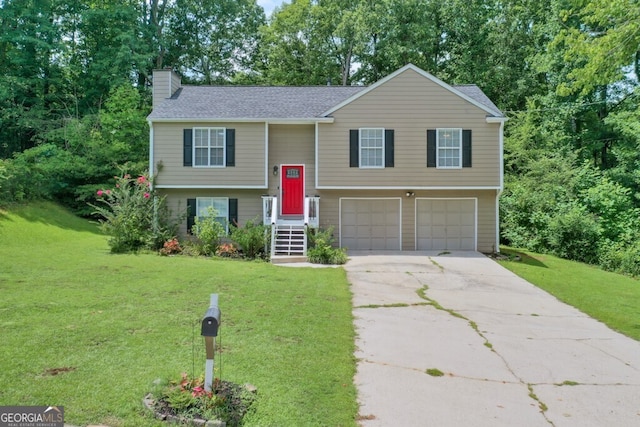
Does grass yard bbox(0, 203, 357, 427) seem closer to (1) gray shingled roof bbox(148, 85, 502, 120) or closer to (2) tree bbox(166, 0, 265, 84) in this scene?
(1) gray shingled roof bbox(148, 85, 502, 120)

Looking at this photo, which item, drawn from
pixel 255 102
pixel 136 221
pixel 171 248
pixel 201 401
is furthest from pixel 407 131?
pixel 201 401

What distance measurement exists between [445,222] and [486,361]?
37.2ft

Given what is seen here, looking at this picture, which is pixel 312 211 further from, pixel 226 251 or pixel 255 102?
pixel 255 102

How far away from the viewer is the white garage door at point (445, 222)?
1655cm

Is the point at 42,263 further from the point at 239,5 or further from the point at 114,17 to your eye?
the point at 239,5

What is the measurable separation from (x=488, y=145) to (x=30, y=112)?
22.0 meters

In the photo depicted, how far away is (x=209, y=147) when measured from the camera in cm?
1620

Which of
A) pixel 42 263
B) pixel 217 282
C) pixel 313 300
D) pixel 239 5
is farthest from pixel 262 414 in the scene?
pixel 239 5

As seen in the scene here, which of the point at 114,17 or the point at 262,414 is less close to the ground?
the point at 114,17

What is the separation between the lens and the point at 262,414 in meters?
3.89

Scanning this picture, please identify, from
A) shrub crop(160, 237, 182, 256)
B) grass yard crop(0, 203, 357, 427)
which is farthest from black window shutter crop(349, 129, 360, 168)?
shrub crop(160, 237, 182, 256)

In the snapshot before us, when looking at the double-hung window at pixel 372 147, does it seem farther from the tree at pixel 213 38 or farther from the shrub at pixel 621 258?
the tree at pixel 213 38

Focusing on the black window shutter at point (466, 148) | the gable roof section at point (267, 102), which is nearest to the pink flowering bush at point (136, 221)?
the gable roof section at point (267, 102)

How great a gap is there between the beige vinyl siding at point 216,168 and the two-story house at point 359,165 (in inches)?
1.4
